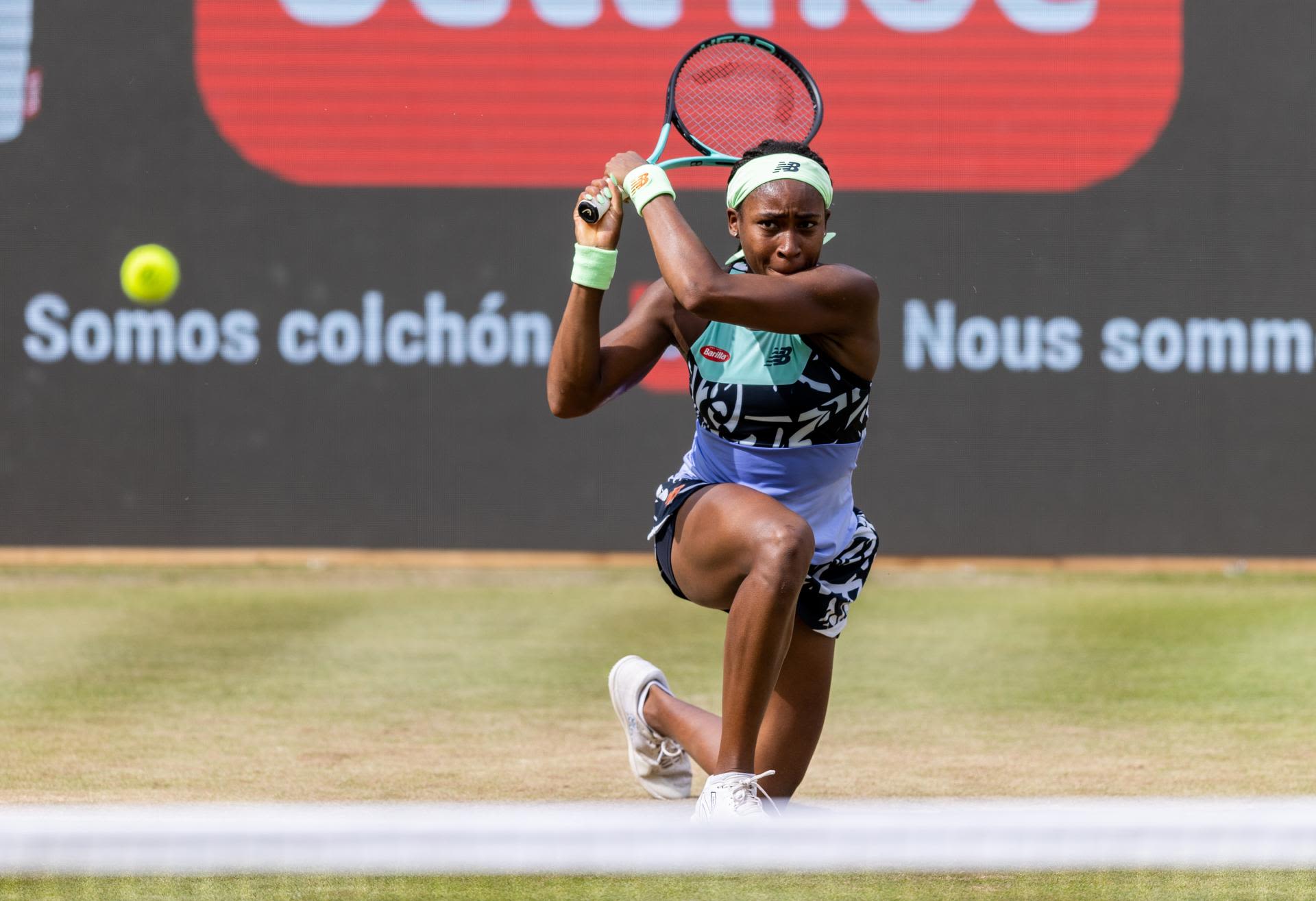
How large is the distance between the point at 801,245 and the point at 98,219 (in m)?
A: 5.17

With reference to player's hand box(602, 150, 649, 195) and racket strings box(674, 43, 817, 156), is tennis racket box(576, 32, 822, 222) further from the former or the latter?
player's hand box(602, 150, 649, 195)

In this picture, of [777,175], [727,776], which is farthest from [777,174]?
[727,776]

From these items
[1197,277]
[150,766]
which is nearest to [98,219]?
[150,766]

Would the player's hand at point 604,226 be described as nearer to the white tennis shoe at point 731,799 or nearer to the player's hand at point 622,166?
the player's hand at point 622,166

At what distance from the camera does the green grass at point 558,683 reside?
352 cm

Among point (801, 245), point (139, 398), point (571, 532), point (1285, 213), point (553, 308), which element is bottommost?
point (571, 532)

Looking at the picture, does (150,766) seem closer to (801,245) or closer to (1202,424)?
(801,245)

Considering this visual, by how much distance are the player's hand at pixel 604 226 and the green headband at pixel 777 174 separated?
0.70 ft

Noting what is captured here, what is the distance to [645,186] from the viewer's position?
2877mm

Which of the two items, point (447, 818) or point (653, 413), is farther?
point (653, 413)

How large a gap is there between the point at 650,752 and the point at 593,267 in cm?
104

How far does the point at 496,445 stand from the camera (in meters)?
7.29

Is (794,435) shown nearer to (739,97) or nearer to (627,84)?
(739,97)

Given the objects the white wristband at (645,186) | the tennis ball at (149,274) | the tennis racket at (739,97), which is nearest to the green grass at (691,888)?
the white wristband at (645,186)
